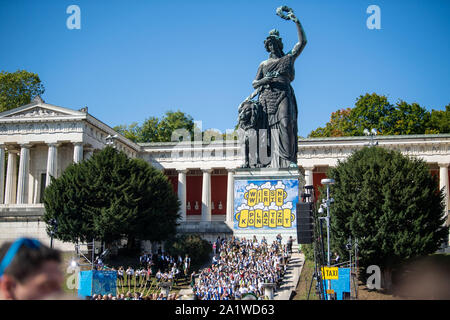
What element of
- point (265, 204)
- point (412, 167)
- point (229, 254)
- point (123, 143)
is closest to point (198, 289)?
point (229, 254)

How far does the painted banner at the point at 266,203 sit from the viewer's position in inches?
1198

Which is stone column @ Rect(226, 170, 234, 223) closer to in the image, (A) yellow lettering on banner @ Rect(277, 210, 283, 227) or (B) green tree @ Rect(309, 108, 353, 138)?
(B) green tree @ Rect(309, 108, 353, 138)

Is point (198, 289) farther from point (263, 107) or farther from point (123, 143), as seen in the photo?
point (123, 143)

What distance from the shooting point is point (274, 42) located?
32188mm

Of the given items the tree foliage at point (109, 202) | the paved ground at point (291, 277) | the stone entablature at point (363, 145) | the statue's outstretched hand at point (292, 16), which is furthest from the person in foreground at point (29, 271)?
the stone entablature at point (363, 145)

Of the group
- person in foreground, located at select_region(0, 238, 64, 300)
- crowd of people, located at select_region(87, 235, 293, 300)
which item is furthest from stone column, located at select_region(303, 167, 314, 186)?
person in foreground, located at select_region(0, 238, 64, 300)

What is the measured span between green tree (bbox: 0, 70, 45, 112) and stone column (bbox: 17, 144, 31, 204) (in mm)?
12136

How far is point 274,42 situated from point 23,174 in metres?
34.8

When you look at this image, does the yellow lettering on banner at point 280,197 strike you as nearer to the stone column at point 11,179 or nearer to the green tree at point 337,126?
the stone column at point 11,179

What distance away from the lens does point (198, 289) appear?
26453mm

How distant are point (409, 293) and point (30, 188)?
44.5 metres

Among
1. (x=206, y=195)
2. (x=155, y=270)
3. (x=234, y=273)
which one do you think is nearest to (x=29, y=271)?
(x=234, y=273)

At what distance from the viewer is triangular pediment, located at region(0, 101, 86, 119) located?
5472 centimetres

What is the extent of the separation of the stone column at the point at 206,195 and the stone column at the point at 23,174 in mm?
20069
